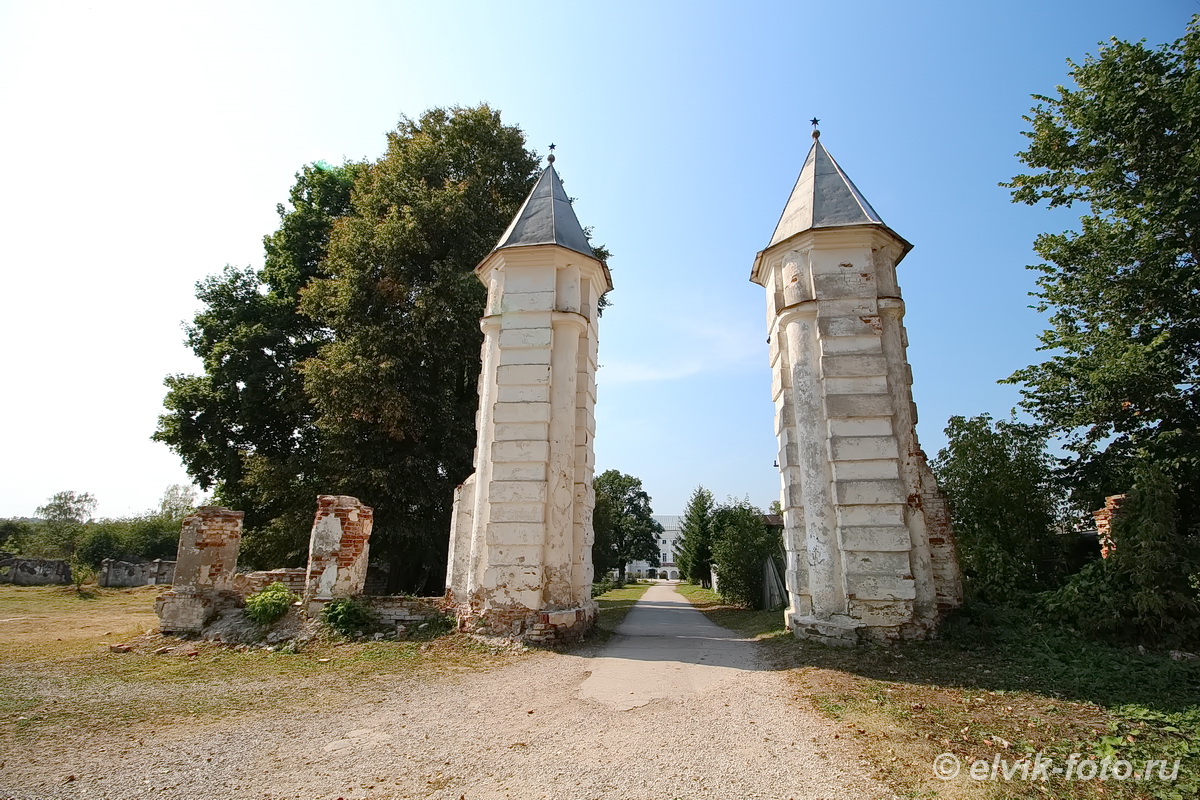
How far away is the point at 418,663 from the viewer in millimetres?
8289

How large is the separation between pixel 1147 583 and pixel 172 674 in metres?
12.5

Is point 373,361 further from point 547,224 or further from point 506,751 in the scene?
point 506,751

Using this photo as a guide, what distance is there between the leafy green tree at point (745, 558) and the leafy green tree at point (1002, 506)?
20.5ft

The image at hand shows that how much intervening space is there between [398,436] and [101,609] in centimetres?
1072

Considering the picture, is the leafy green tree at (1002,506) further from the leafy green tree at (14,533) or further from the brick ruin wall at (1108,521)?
the leafy green tree at (14,533)

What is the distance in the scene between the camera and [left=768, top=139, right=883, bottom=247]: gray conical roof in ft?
34.2

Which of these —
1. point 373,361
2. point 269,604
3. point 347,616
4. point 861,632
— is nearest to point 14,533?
point 373,361

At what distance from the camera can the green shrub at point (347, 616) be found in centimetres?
961

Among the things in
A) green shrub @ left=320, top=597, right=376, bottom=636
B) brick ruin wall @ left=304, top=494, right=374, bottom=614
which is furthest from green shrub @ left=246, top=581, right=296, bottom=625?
green shrub @ left=320, top=597, right=376, bottom=636

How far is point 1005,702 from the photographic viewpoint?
6000 millimetres

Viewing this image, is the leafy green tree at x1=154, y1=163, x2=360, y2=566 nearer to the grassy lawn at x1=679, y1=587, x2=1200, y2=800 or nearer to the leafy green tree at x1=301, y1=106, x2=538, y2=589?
the leafy green tree at x1=301, y1=106, x2=538, y2=589

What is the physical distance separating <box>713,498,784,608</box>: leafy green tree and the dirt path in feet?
37.3

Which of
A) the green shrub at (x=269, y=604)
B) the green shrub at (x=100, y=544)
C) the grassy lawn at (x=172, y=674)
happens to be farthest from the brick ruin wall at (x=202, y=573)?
the green shrub at (x=100, y=544)

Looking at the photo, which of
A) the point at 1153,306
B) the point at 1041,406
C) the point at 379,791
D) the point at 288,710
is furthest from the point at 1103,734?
the point at 1153,306
